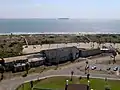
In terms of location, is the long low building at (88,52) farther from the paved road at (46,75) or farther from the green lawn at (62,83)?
the green lawn at (62,83)

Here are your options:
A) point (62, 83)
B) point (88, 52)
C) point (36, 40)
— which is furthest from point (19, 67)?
point (36, 40)

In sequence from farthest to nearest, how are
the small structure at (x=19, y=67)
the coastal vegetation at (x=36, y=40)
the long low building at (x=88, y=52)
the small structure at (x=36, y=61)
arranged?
the coastal vegetation at (x=36, y=40)
the long low building at (x=88, y=52)
the small structure at (x=36, y=61)
the small structure at (x=19, y=67)

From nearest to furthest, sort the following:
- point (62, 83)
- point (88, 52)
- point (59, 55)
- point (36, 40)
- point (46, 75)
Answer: point (62, 83) → point (46, 75) → point (59, 55) → point (88, 52) → point (36, 40)

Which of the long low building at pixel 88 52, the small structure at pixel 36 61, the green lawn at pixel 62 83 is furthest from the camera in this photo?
the long low building at pixel 88 52

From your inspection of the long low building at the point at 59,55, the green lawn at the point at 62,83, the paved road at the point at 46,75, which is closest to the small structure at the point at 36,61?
the long low building at the point at 59,55

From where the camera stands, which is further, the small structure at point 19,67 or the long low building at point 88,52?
the long low building at point 88,52

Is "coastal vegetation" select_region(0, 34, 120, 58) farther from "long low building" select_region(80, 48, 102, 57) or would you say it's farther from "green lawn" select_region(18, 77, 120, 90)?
"green lawn" select_region(18, 77, 120, 90)

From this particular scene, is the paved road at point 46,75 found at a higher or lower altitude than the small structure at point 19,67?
lower

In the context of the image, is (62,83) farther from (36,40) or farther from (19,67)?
(36,40)

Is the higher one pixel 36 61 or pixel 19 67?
pixel 36 61

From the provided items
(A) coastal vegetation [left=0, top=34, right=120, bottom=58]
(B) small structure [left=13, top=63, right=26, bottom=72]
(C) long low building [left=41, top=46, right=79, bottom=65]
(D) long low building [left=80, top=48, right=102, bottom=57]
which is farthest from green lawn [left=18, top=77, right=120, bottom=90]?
(A) coastal vegetation [left=0, top=34, right=120, bottom=58]

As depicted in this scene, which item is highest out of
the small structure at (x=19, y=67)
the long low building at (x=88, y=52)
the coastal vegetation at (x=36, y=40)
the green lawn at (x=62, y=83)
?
the coastal vegetation at (x=36, y=40)
